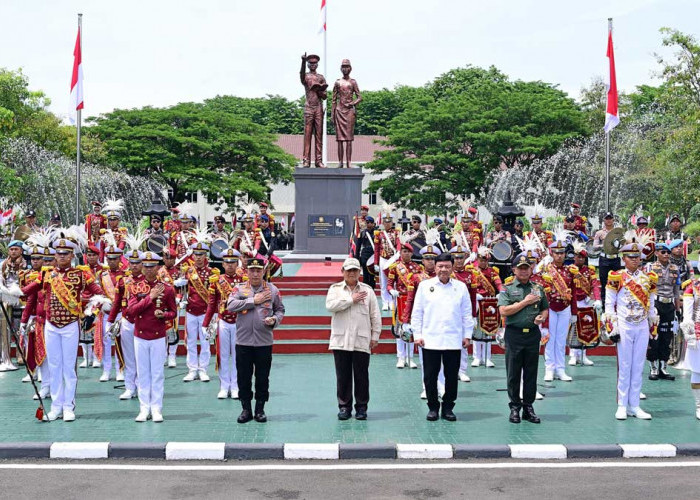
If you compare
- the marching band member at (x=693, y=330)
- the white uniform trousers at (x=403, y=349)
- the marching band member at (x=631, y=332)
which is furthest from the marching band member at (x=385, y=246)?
the marching band member at (x=693, y=330)

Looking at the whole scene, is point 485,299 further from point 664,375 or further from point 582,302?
point 664,375

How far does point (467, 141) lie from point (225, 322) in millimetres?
35048

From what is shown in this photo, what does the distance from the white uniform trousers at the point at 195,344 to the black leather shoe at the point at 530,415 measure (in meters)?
4.85

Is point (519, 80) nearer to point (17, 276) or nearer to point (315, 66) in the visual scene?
point (315, 66)

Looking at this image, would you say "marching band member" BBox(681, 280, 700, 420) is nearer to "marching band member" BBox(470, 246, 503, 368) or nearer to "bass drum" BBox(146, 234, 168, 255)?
"marching band member" BBox(470, 246, 503, 368)

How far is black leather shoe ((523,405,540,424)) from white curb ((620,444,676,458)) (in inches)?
48.5

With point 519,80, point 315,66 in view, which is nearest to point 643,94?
point 519,80

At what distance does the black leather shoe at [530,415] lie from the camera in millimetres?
9107

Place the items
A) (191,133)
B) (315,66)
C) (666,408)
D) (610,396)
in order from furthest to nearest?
(191,133) < (315,66) < (610,396) < (666,408)

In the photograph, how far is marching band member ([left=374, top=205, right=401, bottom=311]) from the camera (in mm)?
15852

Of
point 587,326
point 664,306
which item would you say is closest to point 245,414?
point 587,326

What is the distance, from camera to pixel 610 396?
1065 cm

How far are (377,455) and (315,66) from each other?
17.5 m

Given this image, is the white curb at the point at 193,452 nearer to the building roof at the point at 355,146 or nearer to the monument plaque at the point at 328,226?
the monument plaque at the point at 328,226
